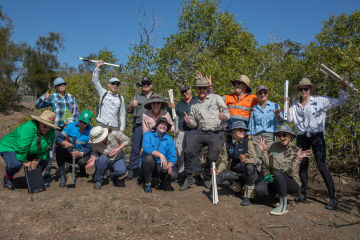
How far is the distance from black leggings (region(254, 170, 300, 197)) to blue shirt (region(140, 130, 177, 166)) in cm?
154

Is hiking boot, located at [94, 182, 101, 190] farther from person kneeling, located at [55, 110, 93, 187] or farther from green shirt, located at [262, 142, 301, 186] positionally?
green shirt, located at [262, 142, 301, 186]

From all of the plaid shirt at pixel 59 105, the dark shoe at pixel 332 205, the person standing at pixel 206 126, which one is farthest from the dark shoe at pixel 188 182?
the plaid shirt at pixel 59 105

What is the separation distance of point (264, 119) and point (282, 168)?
2.93 feet

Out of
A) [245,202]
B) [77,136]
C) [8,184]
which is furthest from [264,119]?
[8,184]

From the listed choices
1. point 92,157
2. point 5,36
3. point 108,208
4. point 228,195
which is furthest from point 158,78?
point 5,36

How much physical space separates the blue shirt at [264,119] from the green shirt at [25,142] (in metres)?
3.59

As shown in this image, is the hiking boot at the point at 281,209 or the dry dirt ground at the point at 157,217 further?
the hiking boot at the point at 281,209

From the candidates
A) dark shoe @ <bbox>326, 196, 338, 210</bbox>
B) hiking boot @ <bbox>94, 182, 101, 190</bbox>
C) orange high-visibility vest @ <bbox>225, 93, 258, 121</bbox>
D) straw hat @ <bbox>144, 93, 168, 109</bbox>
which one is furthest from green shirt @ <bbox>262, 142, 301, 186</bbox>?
hiking boot @ <bbox>94, 182, 101, 190</bbox>

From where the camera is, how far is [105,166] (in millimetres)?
5164

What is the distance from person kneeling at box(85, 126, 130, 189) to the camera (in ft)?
16.6

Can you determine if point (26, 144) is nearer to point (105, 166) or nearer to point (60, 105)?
point (60, 105)

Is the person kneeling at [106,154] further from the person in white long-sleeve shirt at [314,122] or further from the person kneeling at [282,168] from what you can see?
the person in white long-sleeve shirt at [314,122]

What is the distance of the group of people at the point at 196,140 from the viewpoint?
440 cm

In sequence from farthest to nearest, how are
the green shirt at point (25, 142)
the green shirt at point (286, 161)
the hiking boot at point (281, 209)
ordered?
the green shirt at point (25, 142), the green shirt at point (286, 161), the hiking boot at point (281, 209)
